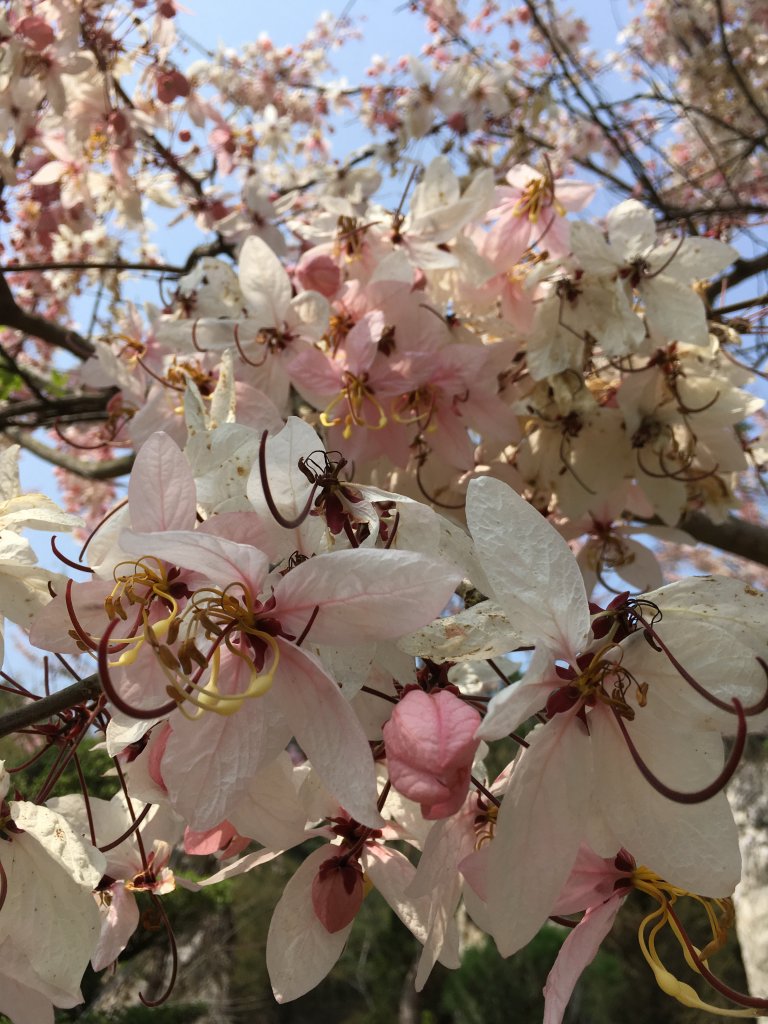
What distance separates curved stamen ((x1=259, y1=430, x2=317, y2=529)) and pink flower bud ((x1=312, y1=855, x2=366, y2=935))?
280 millimetres

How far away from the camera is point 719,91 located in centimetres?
432

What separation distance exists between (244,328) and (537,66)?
419 centimetres

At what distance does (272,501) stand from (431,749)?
0.16 metres

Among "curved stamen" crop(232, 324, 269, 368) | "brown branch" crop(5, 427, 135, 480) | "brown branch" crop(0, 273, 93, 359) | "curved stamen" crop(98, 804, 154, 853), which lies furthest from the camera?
"brown branch" crop(5, 427, 135, 480)

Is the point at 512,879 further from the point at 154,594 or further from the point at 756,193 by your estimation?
the point at 756,193

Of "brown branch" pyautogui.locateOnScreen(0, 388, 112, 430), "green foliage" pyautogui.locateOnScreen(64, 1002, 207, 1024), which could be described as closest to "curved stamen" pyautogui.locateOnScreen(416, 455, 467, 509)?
"brown branch" pyautogui.locateOnScreen(0, 388, 112, 430)

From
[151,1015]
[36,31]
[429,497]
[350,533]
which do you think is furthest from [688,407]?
[151,1015]

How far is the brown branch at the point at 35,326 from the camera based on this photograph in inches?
61.6

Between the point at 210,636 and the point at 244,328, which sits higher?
the point at 244,328

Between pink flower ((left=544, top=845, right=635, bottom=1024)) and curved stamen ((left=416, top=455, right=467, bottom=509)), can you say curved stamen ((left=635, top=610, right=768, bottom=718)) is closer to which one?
pink flower ((left=544, top=845, right=635, bottom=1024))

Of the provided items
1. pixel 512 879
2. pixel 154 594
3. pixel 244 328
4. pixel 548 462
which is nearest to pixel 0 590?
pixel 154 594

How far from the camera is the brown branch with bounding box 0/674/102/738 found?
51cm

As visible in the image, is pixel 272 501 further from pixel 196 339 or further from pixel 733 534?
pixel 733 534

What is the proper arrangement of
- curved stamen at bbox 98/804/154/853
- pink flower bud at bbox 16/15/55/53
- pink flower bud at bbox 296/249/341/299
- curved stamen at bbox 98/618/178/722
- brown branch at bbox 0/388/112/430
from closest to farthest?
curved stamen at bbox 98/618/178/722 < curved stamen at bbox 98/804/154/853 < pink flower bud at bbox 296/249/341/299 < pink flower bud at bbox 16/15/55/53 < brown branch at bbox 0/388/112/430
